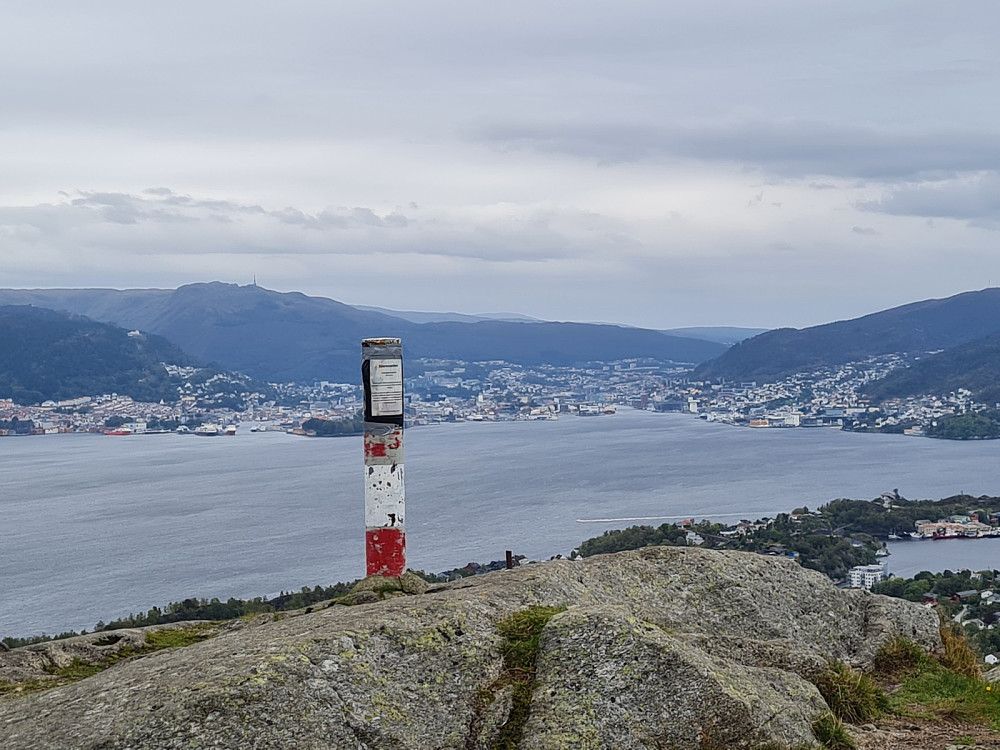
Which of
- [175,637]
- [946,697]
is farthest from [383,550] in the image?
[946,697]

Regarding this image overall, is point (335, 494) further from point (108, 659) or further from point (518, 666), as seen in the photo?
point (518, 666)

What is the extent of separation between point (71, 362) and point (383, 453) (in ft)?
427

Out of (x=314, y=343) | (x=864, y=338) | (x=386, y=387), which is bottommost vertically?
(x=386, y=387)

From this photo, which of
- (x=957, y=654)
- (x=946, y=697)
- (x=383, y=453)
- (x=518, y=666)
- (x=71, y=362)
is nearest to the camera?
(x=518, y=666)

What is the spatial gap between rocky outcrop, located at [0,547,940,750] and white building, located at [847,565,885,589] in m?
20.0

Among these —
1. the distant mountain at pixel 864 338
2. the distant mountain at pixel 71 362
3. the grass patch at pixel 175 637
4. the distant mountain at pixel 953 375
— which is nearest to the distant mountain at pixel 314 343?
the distant mountain at pixel 71 362

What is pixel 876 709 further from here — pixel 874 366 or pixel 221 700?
pixel 874 366

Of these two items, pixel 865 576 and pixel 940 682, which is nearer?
pixel 940 682

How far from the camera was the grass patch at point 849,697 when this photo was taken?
18.6ft

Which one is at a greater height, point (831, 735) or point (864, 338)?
point (864, 338)

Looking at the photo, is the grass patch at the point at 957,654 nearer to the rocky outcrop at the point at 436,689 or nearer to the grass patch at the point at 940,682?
the grass patch at the point at 940,682

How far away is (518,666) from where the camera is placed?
5035mm

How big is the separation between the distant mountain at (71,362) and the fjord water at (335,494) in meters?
16.2

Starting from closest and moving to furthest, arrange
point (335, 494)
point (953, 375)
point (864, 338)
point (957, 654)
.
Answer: point (957, 654) < point (335, 494) < point (953, 375) < point (864, 338)
